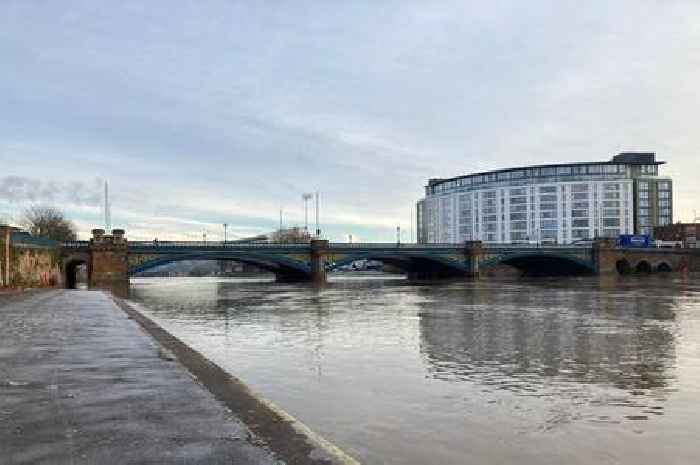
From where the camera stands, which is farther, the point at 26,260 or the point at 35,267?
the point at 35,267

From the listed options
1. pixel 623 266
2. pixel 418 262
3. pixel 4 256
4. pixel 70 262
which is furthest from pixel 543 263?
pixel 4 256

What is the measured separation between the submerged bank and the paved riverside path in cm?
1

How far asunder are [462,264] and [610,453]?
107797mm

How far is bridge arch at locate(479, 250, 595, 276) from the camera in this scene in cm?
11988

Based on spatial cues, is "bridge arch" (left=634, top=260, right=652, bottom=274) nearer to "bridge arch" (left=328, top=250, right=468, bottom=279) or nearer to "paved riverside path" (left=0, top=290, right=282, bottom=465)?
"bridge arch" (left=328, top=250, right=468, bottom=279)

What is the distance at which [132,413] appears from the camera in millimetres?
9914

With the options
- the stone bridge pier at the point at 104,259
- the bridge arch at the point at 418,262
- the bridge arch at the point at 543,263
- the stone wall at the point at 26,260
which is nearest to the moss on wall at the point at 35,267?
the stone wall at the point at 26,260

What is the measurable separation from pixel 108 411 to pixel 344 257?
317ft

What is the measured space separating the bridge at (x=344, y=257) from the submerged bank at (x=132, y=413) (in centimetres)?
7198

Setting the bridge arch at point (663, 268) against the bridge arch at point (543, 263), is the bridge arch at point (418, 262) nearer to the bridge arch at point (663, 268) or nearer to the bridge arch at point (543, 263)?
the bridge arch at point (543, 263)

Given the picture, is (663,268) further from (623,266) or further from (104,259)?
(104,259)

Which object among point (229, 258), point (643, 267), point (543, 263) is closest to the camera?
point (229, 258)

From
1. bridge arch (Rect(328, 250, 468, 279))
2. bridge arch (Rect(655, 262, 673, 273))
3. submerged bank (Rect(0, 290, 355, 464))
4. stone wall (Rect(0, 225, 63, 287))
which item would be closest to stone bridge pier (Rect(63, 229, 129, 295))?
stone wall (Rect(0, 225, 63, 287))

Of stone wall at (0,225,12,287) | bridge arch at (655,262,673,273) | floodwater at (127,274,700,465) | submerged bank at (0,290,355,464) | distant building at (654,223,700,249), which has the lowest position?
bridge arch at (655,262,673,273)
